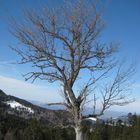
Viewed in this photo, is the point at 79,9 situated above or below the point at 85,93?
above

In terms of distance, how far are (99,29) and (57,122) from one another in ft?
11.3

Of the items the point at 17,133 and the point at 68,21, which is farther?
the point at 17,133

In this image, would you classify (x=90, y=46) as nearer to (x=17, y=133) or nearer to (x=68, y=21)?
(x=68, y=21)

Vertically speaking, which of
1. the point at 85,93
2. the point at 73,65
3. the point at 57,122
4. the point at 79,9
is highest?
the point at 79,9

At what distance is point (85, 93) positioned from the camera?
35.8 ft

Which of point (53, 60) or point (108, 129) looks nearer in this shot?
point (53, 60)

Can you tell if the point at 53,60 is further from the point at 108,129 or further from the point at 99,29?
the point at 108,129

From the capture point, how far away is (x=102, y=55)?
11227 millimetres

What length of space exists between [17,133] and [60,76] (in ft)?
441

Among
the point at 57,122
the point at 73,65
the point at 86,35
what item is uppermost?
the point at 86,35

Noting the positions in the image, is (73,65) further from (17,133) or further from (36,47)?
(17,133)

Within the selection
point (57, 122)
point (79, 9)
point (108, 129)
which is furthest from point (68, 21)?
point (108, 129)

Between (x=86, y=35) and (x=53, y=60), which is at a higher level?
(x=86, y=35)

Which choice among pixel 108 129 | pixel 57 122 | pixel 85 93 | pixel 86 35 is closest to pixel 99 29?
pixel 86 35
